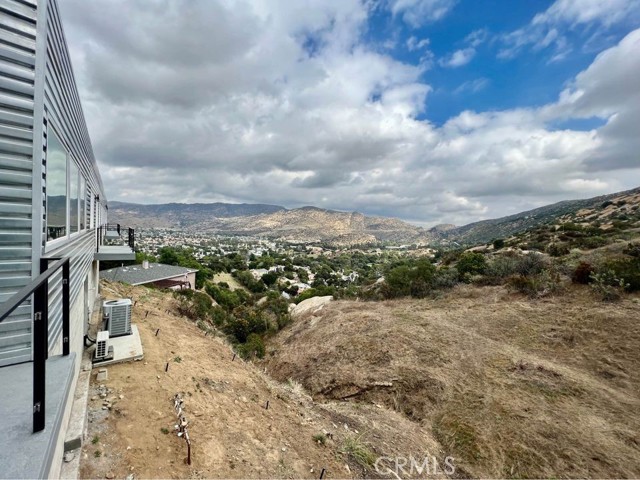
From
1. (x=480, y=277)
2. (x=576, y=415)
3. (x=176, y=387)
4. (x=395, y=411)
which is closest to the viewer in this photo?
(x=176, y=387)

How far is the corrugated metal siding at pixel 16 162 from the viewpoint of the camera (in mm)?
2477

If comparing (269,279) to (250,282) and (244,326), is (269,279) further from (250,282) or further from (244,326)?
(244,326)

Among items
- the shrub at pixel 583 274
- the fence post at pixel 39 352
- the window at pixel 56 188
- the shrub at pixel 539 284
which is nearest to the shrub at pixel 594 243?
the shrub at pixel 539 284

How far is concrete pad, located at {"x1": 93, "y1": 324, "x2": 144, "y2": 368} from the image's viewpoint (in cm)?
611

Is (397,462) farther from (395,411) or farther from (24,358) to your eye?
(24,358)

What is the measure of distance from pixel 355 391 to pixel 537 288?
9.61 metres

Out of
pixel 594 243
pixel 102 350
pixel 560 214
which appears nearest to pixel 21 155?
pixel 102 350

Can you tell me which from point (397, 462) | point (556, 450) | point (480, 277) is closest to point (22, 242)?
point (397, 462)

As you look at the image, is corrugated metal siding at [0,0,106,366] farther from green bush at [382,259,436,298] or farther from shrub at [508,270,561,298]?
green bush at [382,259,436,298]

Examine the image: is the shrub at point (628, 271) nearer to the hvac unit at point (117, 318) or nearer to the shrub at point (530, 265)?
the shrub at point (530, 265)

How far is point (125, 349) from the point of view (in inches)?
255

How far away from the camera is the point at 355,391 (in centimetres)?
863

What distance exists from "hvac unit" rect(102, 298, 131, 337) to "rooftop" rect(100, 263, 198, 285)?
1365 centimetres

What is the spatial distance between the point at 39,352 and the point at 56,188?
302 centimetres
